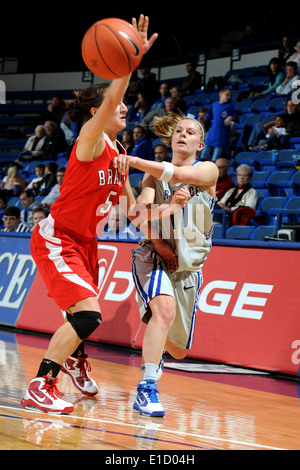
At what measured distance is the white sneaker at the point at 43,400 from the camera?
3.43m

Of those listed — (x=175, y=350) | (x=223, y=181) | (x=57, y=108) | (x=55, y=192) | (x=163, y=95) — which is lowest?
(x=175, y=350)

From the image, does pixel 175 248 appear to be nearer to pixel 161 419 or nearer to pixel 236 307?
pixel 161 419

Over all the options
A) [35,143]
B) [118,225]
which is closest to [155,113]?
[35,143]

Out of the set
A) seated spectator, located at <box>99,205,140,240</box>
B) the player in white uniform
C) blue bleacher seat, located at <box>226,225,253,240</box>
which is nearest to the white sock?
the player in white uniform

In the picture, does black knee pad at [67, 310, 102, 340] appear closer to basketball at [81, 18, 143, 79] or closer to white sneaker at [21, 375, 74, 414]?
white sneaker at [21, 375, 74, 414]

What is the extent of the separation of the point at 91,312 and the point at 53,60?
20097 millimetres

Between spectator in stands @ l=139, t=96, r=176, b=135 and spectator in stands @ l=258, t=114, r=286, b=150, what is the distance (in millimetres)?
2329

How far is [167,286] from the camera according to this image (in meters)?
4.00

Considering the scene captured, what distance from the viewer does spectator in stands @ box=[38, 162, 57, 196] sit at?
12.9 metres

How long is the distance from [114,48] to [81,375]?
6.93 feet

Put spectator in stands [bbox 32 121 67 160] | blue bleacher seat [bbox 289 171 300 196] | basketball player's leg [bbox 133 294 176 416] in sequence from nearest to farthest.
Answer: basketball player's leg [bbox 133 294 176 416]
blue bleacher seat [bbox 289 171 300 196]
spectator in stands [bbox 32 121 67 160]

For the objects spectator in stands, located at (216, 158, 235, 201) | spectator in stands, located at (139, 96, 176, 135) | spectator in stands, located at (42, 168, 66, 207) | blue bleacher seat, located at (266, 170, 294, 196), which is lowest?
spectator in stands, located at (216, 158, 235, 201)

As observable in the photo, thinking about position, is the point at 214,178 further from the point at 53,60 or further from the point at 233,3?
the point at 53,60

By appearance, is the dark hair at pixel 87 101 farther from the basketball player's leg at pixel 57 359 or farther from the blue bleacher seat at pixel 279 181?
the blue bleacher seat at pixel 279 181
